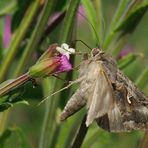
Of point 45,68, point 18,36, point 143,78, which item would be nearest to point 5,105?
point 45,68

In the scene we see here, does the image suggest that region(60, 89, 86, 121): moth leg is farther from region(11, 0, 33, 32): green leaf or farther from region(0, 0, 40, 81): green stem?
region(11, 0, 33, 32): green leaf

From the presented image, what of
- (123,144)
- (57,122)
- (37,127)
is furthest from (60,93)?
(37,127)

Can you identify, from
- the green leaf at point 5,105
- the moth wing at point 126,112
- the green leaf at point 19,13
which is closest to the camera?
the green leaf at point 5,105

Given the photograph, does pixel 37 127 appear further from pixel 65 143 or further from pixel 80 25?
pixel 65 143

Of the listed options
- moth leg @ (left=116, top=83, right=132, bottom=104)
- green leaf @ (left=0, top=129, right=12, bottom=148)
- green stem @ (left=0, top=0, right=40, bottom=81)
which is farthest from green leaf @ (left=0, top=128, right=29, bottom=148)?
moth leg @ (left=116, top=83, right=132, bottom=104)

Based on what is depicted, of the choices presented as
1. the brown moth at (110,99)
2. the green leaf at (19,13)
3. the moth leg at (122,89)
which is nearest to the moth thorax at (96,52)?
the brown moth at (110,99)

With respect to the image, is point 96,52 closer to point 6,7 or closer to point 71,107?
point 71,107

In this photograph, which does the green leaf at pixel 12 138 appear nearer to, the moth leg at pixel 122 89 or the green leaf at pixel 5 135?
the green leaf at pixel 5 135
